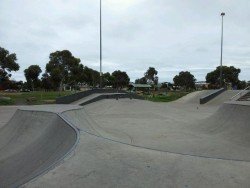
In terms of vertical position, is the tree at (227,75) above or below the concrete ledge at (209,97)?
above

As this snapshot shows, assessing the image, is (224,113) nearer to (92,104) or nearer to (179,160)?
(179,160)

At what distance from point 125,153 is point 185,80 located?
10880cm

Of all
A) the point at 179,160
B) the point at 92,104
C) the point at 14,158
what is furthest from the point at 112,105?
the point at 179,160

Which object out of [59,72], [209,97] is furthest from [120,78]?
[209,97]

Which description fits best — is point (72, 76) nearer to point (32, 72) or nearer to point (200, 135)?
point (32, 72)

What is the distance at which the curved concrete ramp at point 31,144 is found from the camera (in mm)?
6465

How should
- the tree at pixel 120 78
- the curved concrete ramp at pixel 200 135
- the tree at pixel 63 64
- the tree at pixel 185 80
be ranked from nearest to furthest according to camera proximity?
1. the curved concrete ramp at pixel 200 135
2. the tree at pixel 63 64
3. the tree at pixel 120 78
4. the tree at pixel 185 80

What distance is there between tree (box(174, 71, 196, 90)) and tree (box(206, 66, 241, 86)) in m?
14.8

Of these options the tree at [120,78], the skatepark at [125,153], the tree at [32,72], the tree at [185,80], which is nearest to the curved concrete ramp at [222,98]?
the skatepark at [125,153]

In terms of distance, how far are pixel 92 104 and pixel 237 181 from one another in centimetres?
2126

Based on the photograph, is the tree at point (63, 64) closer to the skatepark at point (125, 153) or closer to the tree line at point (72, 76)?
the tree line at point (72, 76)

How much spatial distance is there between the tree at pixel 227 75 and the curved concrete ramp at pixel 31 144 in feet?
276

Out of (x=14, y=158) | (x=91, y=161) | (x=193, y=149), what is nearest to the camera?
(x=91, y=161)

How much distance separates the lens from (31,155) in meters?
7.69
